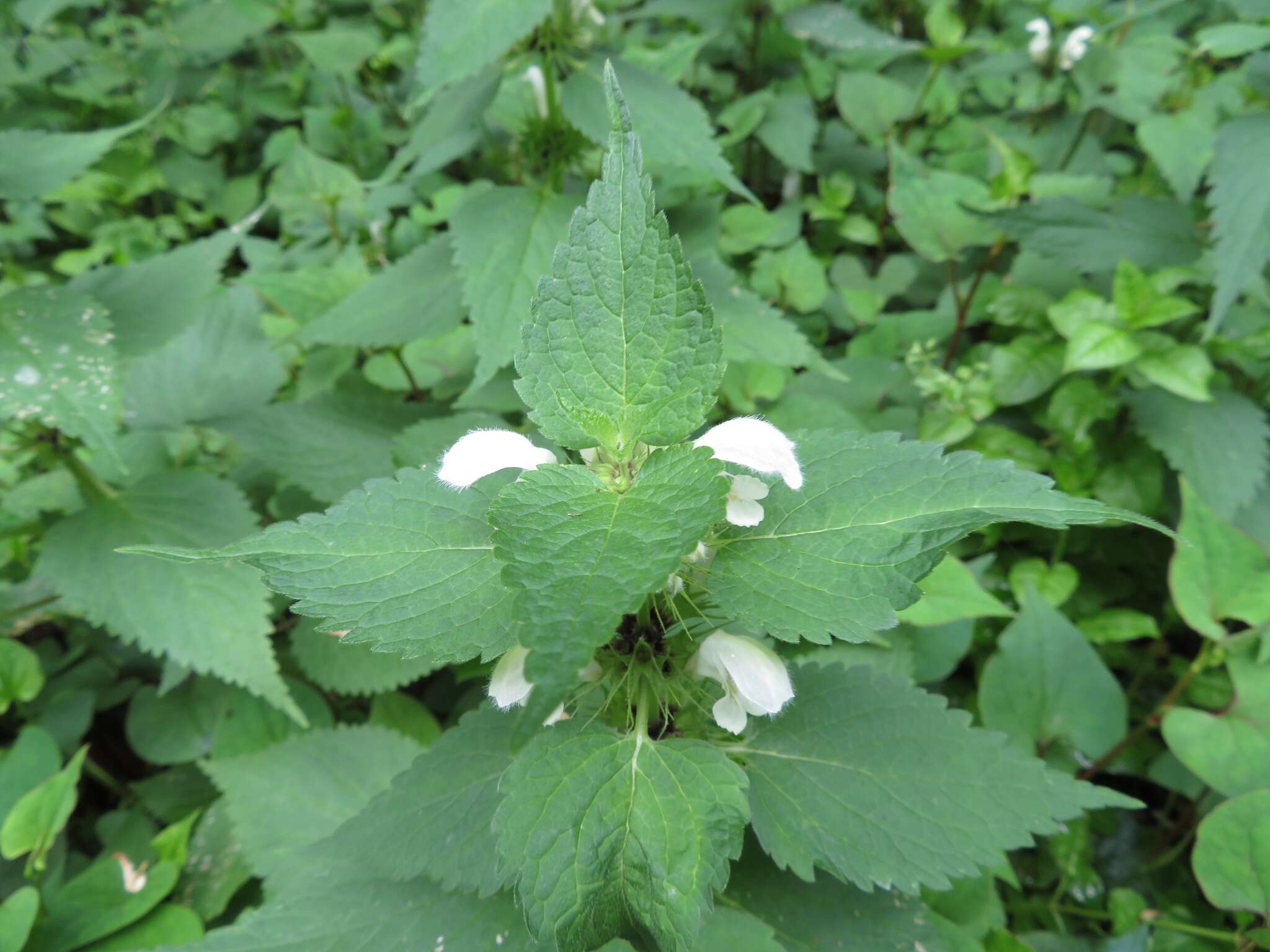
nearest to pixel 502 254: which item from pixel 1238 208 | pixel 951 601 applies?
pixel 951 601

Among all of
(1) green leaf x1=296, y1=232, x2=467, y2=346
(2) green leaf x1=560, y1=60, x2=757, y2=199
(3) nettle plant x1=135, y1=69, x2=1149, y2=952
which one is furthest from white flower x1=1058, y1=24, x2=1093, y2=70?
(3) nettle plant x1=135, y1=69, x2=1149, y2=952

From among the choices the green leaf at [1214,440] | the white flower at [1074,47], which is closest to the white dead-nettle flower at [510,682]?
the green leaf at [1214,440]

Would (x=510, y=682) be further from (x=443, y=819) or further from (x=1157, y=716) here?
(x=1157, y=716)

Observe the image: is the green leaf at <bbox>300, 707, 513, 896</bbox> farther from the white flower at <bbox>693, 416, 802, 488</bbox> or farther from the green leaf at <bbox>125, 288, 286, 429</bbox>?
the green leaf at <bbox>125, 288, 286, 429</bbox>

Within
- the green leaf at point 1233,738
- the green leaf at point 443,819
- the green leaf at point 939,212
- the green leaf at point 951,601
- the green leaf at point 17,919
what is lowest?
the green leaf at point 17,919

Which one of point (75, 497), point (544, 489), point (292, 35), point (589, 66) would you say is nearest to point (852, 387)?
point (589, 66)

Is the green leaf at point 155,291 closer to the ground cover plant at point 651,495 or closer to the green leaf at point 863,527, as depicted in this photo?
the ground cover plant at point 651,495
